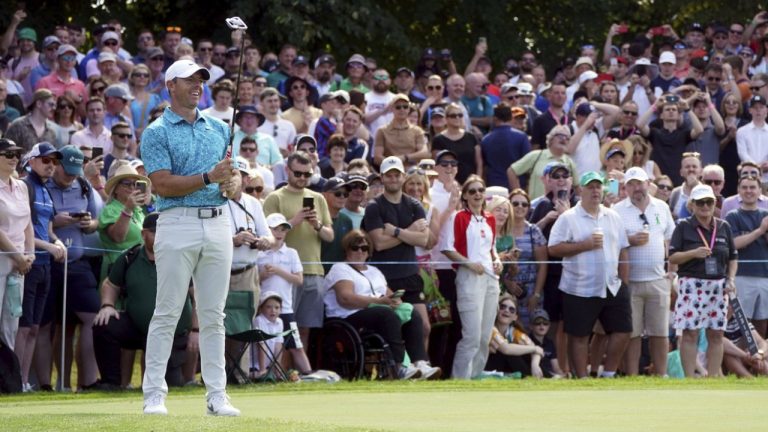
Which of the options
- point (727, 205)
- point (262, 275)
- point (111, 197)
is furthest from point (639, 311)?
point (111, 197)

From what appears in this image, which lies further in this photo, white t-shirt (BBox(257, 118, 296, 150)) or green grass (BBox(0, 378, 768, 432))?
white t-shirt (BBox(257, 118, 296, 150))

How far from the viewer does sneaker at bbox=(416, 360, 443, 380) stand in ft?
47.5

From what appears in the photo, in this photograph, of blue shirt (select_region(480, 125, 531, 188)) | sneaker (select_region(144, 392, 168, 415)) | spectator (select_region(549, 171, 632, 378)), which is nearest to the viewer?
sneaker (select_region(144, 392, 168, 415))

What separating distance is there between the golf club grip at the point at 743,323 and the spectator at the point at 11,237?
260 inches

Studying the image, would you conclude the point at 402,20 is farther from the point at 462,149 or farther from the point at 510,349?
the point at 510,349

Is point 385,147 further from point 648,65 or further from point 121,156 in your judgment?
point 648,65

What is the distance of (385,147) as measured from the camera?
18.2 metres

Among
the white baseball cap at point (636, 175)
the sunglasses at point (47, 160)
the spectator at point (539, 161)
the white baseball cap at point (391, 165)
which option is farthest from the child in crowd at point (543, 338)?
the sunglasses at point (47, 160)

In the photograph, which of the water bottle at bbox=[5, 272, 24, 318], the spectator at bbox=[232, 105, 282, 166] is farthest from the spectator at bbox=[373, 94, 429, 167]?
the water bottle at bbox=[5, 272, 24, 318]

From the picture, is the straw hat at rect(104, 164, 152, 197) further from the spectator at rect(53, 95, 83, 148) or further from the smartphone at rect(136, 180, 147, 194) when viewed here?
the spectator at rect(53, 95, 83, 148)

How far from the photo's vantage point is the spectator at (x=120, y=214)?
14.0 metres

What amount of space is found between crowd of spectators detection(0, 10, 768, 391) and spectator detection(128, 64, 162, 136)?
0.08 ft

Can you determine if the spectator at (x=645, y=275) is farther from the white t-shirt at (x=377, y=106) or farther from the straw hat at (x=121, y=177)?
the straw hat at (x=121, y=177)

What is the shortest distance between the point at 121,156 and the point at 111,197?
72.9 inches
